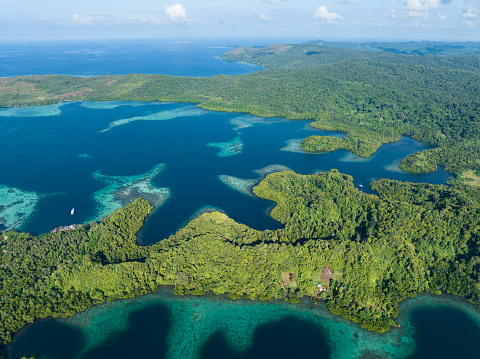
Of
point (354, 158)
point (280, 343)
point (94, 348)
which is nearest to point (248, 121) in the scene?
point (354, 158)

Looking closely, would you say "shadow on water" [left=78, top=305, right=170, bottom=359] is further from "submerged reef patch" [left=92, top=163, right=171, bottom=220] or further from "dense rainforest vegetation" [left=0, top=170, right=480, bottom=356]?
"submerged reef patch" [left=92, top=163, right=171, bottom=220]

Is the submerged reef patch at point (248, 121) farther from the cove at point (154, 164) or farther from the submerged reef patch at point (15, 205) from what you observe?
the submerged reef patch at point (15, 205)

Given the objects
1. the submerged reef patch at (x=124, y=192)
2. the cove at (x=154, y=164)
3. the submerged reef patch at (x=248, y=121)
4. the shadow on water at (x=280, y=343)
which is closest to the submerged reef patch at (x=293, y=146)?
the cove at (x=154, y=164)

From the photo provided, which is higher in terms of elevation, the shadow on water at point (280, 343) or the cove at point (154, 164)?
the cove at point (154, 164)

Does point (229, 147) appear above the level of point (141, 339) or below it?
above

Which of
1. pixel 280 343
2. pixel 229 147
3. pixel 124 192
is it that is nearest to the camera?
pixel 280 343

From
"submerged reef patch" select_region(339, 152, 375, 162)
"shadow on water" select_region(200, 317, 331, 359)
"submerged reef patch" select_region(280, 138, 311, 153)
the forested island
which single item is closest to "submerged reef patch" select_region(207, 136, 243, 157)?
"submerged reef patch" select_region(280, 138, 311, 153)

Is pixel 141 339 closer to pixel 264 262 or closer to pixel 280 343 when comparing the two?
pixel 280 343

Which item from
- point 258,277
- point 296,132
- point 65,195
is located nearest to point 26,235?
point 65,195
